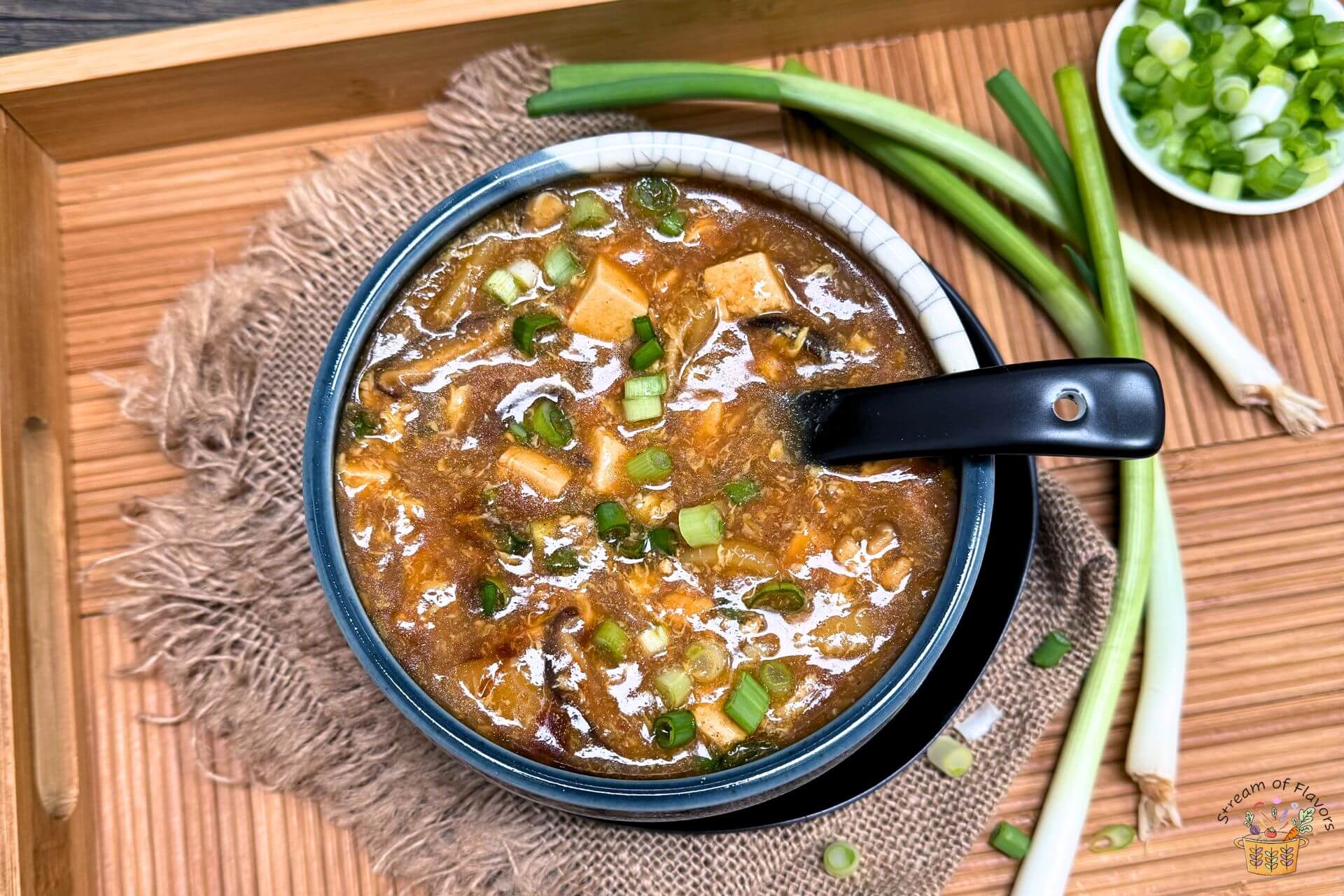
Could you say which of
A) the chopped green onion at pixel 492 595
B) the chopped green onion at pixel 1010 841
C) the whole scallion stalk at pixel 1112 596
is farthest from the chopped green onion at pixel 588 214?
the chopped green onion at pixel 1010 841

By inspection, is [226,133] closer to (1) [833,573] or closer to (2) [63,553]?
(2) [63,553]

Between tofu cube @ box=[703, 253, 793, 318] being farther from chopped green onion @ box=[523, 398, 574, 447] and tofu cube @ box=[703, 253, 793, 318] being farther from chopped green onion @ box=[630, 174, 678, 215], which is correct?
chopped green onion @ box=[523, 398, 574, 447]

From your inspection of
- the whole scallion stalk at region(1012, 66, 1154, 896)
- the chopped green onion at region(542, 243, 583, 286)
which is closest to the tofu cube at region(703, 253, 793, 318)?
the chopped green onion at region(542, 243, 583, 286)

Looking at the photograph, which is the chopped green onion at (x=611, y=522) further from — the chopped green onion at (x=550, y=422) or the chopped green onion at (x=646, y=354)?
the chopped green onion at (x=646, y=354)

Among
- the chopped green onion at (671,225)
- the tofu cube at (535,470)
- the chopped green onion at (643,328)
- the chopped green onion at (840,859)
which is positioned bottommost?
the chopped green onion at (840,859)

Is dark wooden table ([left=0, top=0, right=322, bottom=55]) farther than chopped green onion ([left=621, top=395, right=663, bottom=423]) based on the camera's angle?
Yes

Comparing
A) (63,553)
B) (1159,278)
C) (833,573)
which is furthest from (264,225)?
(1159,278)
